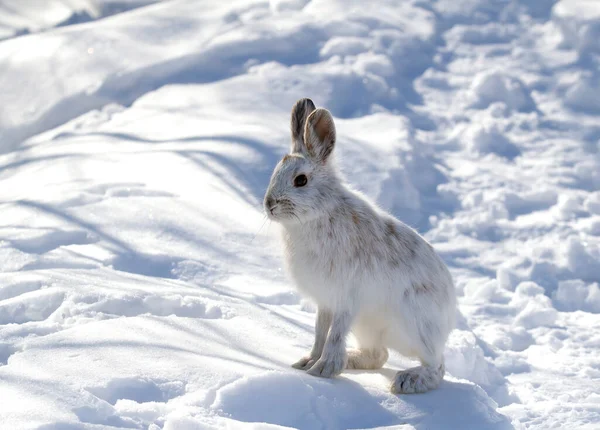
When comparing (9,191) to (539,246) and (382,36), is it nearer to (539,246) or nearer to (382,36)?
(539,246)

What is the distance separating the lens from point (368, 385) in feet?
10.2

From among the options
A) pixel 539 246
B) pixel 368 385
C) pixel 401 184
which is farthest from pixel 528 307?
pixel 368 385

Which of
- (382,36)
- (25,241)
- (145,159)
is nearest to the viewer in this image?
(25,241)

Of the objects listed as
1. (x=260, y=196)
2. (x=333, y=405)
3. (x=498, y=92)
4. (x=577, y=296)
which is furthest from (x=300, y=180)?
(x=498, y=92)

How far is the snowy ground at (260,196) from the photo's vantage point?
2793 millimetres

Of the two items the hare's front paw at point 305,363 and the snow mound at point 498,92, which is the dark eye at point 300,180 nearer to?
the hare's front paw at point 305,363

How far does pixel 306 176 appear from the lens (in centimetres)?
312

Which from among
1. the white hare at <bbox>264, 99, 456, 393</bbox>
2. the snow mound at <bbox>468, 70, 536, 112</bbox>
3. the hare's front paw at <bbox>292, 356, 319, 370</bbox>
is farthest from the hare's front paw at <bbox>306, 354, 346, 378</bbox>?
the snow mound at <bbox>468, 70, 536, 112</bbox>

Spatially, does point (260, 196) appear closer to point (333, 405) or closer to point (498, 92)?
point (333, 405)

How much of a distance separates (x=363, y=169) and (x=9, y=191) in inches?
94.6

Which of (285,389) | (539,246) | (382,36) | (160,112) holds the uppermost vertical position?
(382,36)

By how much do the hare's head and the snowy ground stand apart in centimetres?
35

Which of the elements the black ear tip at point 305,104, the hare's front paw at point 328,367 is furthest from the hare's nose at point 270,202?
the hare's front paw at point 328,367

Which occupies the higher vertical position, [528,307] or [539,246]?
[539,246]
